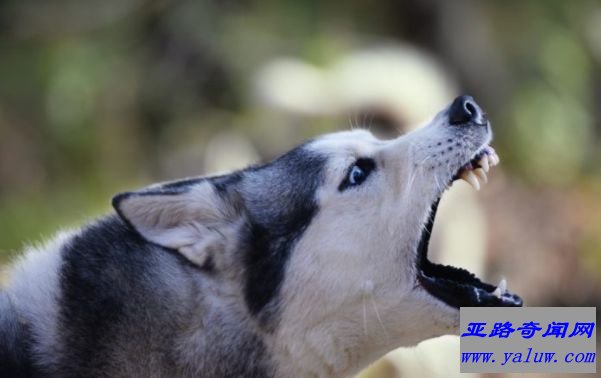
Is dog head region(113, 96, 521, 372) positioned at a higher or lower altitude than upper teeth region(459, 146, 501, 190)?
lower

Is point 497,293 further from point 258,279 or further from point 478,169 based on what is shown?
point 258,279

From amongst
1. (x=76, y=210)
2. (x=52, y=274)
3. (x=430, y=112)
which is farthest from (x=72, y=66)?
(x=52, y=274)

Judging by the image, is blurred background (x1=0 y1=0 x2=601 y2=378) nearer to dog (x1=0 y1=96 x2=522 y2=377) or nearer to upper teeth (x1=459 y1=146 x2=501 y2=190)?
upper teeth (x1=459 y1=146 x2=501 y2=190)

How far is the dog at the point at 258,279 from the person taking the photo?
363 cm

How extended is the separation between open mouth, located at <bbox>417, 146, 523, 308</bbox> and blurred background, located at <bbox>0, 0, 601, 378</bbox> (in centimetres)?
341

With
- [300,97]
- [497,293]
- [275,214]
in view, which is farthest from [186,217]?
[300,97]

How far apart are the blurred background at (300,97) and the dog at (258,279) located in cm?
350

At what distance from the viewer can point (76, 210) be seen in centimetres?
856

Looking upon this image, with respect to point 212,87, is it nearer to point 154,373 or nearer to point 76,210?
point 76,210

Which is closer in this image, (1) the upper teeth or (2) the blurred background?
(1) the upper teeth

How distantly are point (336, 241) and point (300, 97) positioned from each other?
502 cm

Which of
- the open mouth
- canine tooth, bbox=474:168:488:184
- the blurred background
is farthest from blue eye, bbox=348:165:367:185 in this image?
the blurred background

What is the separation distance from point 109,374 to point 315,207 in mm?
834

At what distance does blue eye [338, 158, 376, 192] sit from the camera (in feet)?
12.5
